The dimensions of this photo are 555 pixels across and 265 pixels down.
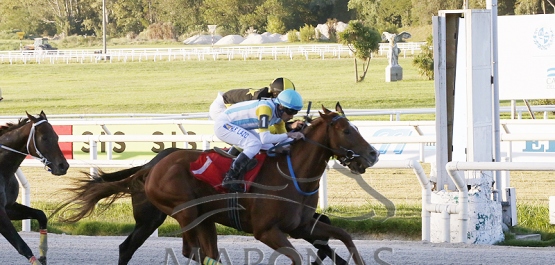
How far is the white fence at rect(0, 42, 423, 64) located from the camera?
40031 millimetres

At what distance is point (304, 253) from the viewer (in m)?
6.25

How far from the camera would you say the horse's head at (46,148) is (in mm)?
6125

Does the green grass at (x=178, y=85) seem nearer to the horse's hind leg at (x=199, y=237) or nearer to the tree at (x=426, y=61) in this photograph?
the tree at (x=426, y=61)

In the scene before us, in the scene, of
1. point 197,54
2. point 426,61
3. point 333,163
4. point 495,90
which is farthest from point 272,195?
point 197,54

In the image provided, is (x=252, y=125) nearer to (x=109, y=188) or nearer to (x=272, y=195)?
(x=272, y=195)

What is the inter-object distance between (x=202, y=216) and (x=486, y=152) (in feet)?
8.65

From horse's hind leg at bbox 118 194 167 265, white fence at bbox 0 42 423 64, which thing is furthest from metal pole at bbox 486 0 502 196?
white fence at bbox 0 42 423 64

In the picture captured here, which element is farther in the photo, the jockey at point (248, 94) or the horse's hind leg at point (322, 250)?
the jockey at point (248, 94)

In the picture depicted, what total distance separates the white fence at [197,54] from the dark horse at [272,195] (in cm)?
3410

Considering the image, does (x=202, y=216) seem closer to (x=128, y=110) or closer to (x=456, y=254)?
(x=456, y=254)

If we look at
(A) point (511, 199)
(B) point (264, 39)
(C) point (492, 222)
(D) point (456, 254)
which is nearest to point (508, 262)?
(D) point (456, 254)

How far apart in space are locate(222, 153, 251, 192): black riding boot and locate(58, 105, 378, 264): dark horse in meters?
0.06

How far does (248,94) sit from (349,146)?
1.14 meters

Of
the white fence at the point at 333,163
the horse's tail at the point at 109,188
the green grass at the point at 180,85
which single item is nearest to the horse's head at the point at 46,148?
the horse's tail at the point at 109,188
